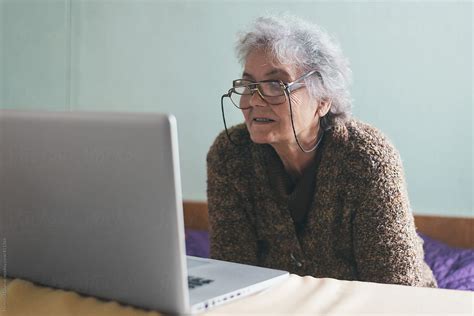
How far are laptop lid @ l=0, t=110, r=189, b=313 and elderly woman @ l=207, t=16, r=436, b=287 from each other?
2.36 feet

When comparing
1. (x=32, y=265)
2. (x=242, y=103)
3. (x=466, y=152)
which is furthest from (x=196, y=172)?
(x=32, y=265)

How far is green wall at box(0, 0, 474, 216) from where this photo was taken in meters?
2.43

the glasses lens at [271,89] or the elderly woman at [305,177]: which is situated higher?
the glasses lens at [271,89]

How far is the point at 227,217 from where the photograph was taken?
1.63m

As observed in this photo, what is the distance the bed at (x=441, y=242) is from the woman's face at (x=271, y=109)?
794 millimetres

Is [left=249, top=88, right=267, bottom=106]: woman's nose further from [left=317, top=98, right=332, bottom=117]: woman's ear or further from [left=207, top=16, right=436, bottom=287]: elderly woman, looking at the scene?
[left=317, top=98, right=332, bottom=117]: woman's ear

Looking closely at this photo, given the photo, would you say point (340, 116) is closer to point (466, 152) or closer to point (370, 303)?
point (370, 303)

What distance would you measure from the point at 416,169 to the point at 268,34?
3.62 feet

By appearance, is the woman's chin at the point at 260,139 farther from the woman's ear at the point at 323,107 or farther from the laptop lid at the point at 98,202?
the laptop lid at the point at 98,202

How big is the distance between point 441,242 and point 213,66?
103cm

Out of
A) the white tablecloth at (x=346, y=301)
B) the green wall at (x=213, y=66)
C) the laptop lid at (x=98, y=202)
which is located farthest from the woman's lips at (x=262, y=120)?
the green wall at (x=213, y=66)

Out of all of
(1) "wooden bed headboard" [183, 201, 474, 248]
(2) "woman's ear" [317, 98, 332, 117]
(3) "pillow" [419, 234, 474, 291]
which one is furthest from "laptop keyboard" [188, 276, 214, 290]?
(1) "wooden bed headboard" [183, 201, 474, 248]

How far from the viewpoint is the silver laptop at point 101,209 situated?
753mm

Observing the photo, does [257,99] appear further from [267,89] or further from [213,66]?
[213,66]
